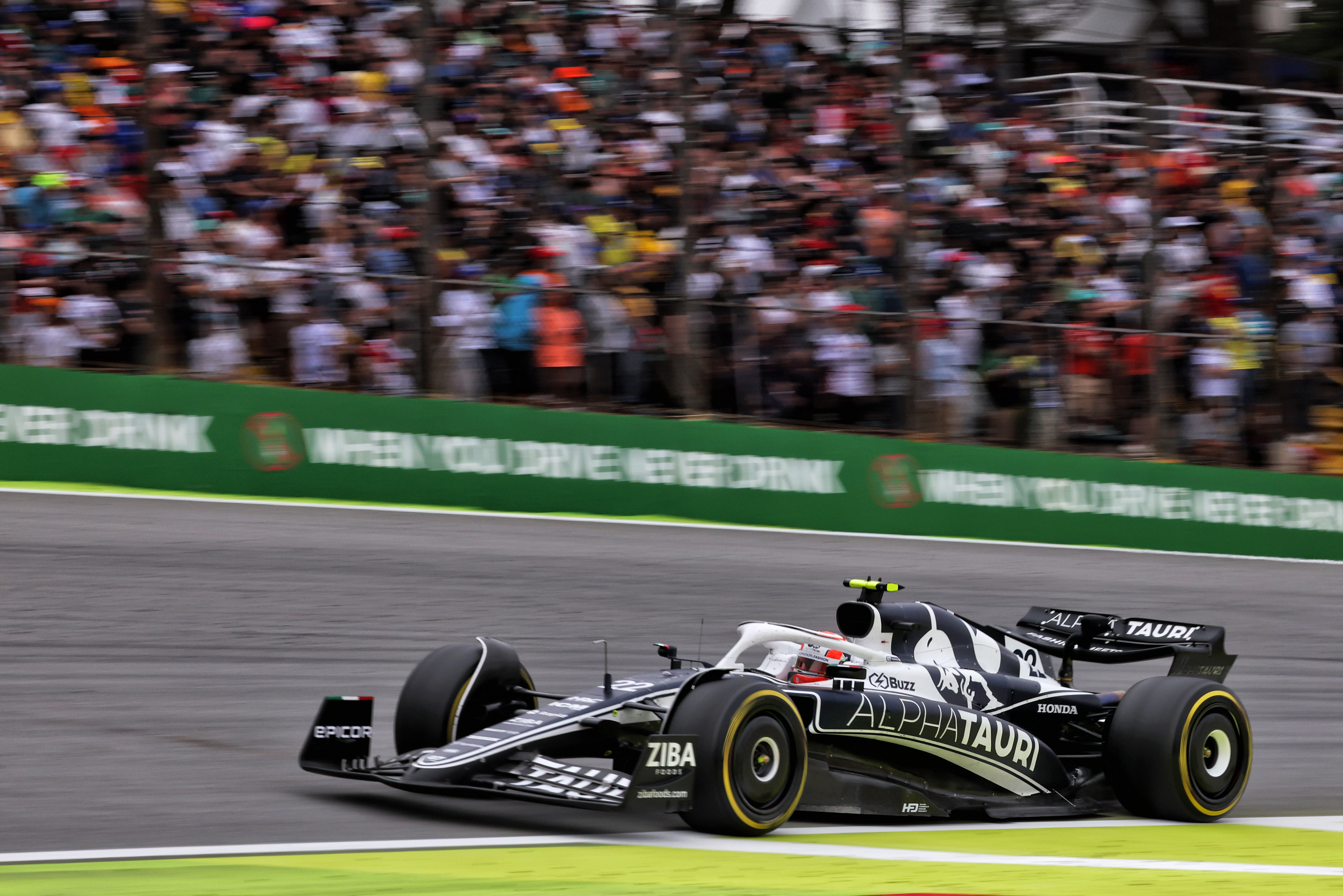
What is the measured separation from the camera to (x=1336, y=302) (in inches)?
667

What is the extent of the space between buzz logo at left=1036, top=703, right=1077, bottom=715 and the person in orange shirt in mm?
6220

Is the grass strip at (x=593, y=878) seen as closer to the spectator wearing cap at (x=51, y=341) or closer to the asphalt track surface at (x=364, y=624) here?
the asphalt track surface at (x=364, y=624)

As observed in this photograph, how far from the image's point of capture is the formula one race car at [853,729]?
5977 millimetres

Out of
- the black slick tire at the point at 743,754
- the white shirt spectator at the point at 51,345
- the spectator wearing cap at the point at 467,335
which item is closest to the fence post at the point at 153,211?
the white shirt spectator at the point at 51,345

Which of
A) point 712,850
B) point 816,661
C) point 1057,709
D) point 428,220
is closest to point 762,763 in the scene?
point 712,850

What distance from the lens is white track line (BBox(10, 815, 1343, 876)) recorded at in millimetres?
5406

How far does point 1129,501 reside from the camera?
1577 cm

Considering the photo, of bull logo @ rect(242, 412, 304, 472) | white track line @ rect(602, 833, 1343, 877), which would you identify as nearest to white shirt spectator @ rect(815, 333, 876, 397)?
bull logo @ rect(242, 412, 304, 472)

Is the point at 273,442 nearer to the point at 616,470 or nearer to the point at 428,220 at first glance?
the point at 428,220

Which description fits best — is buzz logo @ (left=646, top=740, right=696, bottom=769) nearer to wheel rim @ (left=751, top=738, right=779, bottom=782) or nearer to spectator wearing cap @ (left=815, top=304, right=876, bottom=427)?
wheel rim @ (left=751, top=738, right=779, bottom=782)

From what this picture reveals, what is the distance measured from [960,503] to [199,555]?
7151mm

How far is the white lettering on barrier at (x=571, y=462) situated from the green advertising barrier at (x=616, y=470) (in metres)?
0.01

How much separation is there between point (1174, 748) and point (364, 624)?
4.97 m

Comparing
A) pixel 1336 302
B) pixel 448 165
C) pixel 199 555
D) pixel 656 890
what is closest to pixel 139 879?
pixel 656 890
